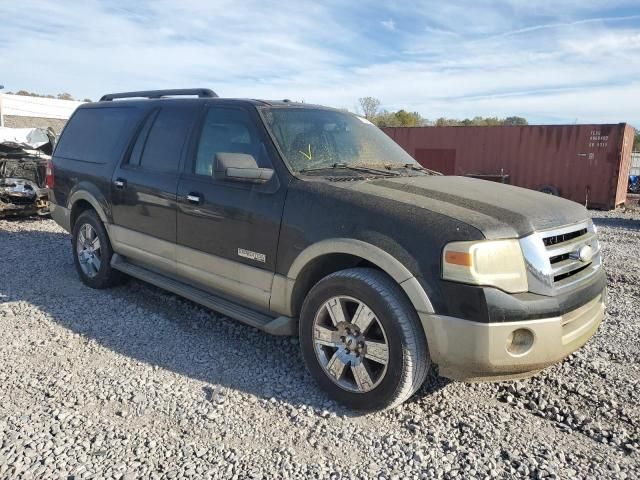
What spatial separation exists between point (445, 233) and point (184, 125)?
261 cm

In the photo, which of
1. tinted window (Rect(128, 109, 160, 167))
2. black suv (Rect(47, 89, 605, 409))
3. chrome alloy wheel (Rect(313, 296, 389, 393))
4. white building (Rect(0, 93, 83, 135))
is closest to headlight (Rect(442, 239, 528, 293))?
black suv (Rect(47, 89, 605, 409))

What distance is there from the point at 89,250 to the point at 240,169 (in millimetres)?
2767

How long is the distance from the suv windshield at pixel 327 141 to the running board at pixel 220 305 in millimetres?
1075

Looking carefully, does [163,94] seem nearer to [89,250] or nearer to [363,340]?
[89,250]

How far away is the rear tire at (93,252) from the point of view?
5129 mm

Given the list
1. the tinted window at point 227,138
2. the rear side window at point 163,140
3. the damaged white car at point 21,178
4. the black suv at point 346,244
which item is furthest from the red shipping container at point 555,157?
the tinted window at point 227,138

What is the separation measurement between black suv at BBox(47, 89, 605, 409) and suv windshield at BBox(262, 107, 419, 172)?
16 mm

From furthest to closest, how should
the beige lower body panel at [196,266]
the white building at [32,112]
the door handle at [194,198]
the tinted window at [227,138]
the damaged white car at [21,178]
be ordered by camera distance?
1. the white building at [32,112]
2. the damaged white car at [21,178]
3. the door handle at [194,198]
4. the tinted window at [227,138]
5. the beige lower body panel at [196,266]

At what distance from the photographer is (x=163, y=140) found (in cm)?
449

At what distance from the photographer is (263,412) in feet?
10.1

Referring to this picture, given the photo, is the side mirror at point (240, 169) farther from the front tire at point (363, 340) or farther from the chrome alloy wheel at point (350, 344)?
the chrome alloy wheel at point (350, 344)

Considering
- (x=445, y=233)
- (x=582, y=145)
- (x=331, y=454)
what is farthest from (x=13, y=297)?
(x=582, y=145)

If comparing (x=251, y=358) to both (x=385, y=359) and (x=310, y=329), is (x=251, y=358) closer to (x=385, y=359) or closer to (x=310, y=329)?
(x=310, y=329)

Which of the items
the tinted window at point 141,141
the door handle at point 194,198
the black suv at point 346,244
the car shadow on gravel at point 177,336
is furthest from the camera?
the tinted window at point 141,141
